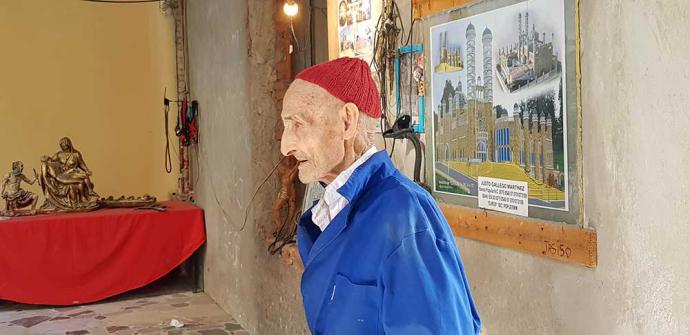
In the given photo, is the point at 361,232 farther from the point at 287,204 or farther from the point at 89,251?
the point at 89,251

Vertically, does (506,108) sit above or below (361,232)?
above

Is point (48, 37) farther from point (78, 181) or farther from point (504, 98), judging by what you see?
point (504, 98)

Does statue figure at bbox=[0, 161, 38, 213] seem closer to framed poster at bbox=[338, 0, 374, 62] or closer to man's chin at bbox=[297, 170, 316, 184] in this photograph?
framed poster at bbox=[338, 0, 374, 62]

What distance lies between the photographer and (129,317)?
613 centimetres

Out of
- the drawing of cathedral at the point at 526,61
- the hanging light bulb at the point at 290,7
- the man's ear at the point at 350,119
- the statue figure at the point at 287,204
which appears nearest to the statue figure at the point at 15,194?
the statue figure at the point at 287,204

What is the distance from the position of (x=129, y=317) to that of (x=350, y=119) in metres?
4.92

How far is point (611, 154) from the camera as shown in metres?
2.29

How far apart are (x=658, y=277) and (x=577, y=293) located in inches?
13.8

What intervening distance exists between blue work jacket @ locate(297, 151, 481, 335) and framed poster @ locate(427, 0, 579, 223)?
1.03 m

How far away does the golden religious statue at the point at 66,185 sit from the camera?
683cm

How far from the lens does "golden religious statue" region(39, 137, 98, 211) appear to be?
269 inches

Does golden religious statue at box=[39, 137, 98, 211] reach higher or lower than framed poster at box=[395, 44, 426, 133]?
lower

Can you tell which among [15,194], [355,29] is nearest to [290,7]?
[355,29]

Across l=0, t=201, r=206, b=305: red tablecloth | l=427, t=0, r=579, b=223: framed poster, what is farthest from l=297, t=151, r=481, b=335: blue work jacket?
l=0, t=201, r=206, b=305: red tablecloth
